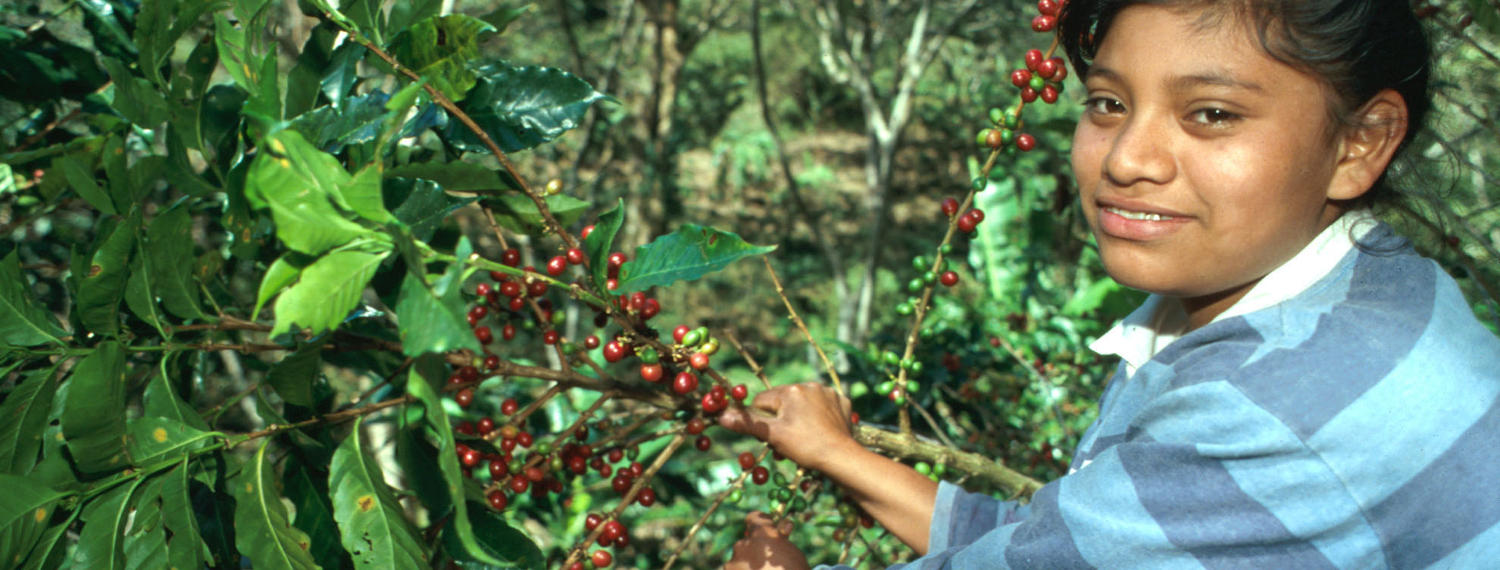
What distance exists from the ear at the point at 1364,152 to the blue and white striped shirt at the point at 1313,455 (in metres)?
0.15

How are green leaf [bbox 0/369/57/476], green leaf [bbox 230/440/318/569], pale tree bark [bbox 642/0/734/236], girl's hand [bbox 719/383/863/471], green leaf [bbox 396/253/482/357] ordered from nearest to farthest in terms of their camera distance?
green leaf [bbox 396/253/482/357]
green leaf [bbox 230/440/318/569]
green leaf [bbox 0/369/57/476]
girl's hand [bbox 719/383/863/471]
pale tree bark [bbox 642/0/734/236]

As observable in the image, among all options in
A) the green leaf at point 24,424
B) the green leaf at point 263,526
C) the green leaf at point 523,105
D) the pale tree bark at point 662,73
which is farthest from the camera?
the pale tree bark at point 662,73

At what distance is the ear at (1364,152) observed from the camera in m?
1.12

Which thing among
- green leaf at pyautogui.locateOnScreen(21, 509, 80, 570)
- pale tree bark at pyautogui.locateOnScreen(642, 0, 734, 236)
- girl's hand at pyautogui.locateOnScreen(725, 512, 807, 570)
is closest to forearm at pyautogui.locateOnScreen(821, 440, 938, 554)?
girl's hand at pyautogui.locateOnScreen(725, 512, 807, 570)

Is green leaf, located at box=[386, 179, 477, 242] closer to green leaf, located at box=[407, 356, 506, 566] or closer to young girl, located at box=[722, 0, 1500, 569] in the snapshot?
green leaf, located at box=[407, 356, 506, 566]

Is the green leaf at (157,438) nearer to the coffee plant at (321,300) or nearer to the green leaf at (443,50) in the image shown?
the coffee plant at (321,300)

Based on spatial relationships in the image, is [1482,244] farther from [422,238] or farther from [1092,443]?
[422,238]

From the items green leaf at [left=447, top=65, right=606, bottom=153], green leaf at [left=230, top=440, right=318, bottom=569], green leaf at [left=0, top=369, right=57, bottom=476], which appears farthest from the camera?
green leaf at [left=447, top=65, right=606, bottom=153]

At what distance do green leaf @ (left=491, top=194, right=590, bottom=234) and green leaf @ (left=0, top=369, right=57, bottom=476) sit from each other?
55cm

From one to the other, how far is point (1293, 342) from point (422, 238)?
914 millimetres

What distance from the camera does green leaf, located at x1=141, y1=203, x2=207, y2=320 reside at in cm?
108

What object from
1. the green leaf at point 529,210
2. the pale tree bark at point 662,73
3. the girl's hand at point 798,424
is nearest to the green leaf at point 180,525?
the green leaf at point 529,210

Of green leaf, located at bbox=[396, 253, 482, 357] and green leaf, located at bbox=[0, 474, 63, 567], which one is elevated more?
green leaf, located at bbox=[396, 253, 482, 357]

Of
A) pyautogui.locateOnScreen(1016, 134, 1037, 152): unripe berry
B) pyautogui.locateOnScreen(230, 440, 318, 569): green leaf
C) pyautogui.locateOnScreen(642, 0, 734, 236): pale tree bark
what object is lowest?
pyautogui.locateOnScreen(642, 0, 734, 236): pale tree bark
